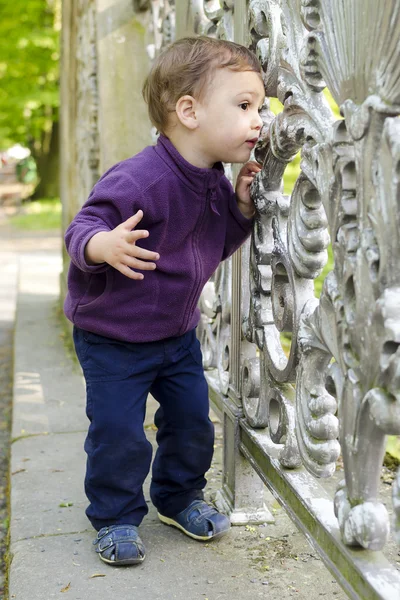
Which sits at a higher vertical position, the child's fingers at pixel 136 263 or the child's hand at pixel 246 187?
the child's hand at pixel 246 187

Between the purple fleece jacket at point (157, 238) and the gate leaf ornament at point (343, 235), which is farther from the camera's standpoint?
the purple fleece jacket at point (157, 238)

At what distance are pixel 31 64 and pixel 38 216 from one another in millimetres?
4325

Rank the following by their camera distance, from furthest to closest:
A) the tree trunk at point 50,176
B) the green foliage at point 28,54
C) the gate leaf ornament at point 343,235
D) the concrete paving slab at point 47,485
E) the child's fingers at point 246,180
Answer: the tree trunk at point 50,176 → the green foliage at point 28,54 → the concrete paving slab at point 47,485 → the child's fingers at point 246,180 → the gate leaf ornament at point 343,235

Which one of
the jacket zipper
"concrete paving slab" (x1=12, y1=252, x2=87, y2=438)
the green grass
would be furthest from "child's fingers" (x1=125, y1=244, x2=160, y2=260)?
the green grass

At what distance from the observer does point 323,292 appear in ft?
5.35

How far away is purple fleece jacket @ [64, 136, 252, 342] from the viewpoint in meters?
2.15

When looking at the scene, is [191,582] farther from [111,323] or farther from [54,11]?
[54,11]

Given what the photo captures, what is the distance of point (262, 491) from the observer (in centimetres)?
251

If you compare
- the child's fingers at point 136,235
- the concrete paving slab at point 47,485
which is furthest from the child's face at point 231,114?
the concrete paving slab at point 47,485

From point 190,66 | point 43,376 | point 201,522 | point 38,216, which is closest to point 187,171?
point 190,66

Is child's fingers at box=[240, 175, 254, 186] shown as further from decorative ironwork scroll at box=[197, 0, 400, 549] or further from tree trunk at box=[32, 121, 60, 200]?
tree trunk at box=[32, 121, 60, 200]

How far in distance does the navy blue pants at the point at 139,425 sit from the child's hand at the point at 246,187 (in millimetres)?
393

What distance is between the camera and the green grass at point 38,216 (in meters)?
14.4

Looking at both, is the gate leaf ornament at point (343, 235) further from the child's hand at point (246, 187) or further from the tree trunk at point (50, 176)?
the tree trunk at point (50, 176)
